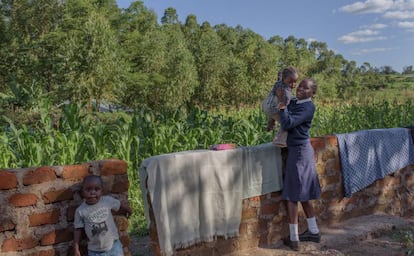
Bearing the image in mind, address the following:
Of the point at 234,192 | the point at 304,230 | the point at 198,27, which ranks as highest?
the point at 198,27

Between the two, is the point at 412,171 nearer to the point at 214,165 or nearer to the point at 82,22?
the point at 214,165

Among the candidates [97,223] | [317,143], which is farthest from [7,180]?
[317,143]

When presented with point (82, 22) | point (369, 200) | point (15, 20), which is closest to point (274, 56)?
point (82, 22)

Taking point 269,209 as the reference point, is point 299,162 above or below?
above

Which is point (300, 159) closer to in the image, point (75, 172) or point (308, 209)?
point (308, 209)

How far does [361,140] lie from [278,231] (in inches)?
65.9

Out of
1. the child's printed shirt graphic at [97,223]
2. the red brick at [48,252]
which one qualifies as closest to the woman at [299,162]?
the child's printed shirt graphic at [97,223]

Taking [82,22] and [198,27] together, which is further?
[198,27]

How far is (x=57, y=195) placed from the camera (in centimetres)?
303

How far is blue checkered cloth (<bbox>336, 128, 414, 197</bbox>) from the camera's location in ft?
16.5

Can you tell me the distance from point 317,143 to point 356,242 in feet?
3.58

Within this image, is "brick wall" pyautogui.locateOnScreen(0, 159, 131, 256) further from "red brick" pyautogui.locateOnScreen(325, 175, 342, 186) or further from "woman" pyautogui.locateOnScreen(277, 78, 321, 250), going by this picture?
"red brick" pyautogui.locateOnScreen(325, 175, 342, 186)

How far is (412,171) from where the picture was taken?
6.14 meters

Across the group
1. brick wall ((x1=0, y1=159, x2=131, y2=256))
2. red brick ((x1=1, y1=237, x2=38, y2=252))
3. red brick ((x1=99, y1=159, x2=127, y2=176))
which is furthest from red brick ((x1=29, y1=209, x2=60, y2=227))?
red brick ((x1=99, y1=159, x2=127, y2=176))
